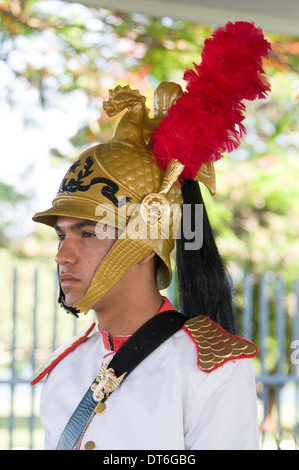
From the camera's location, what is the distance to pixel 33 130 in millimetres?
7379

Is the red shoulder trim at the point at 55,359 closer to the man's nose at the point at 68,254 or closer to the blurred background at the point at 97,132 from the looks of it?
the man's nose at the point at 68,254

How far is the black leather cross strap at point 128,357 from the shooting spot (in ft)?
6.72

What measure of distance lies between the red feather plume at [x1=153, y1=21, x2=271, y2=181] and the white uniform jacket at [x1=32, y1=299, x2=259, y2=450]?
0.63m

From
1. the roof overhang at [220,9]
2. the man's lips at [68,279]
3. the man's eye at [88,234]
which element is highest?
the roof overhang at [220,9]

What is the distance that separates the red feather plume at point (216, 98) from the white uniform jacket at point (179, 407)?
63cm

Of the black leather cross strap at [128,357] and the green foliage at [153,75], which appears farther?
the green foliage at [153,75]

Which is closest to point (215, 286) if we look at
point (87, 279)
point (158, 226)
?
point (158, 226)

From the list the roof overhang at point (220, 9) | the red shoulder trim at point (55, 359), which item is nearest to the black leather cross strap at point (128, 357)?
the red shoulder trim at point (55, 359)

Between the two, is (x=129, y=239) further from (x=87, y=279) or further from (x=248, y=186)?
(x=248, y=186)

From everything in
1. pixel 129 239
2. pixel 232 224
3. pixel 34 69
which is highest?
pixel 34 69

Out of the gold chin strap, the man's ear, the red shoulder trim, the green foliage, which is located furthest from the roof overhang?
the green foliage

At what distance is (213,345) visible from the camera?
78.9 inches

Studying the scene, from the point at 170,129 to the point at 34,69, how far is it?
548 cm

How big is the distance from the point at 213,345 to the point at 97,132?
588 centimetres
